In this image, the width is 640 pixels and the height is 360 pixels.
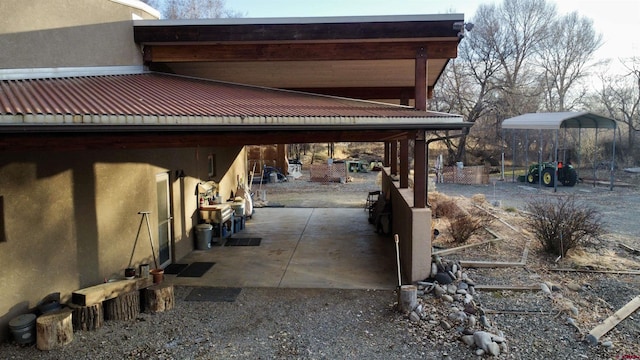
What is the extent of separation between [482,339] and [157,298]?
174 inches

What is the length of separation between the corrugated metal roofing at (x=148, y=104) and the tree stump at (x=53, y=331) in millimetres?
2423

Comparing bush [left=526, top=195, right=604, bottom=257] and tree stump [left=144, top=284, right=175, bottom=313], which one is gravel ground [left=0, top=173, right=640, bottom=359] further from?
bush [left=526, top=195, right=604, bottom=257]

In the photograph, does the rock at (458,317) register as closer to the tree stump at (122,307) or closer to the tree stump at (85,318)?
the tree stump at (122,307)

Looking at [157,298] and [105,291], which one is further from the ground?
[105,291]

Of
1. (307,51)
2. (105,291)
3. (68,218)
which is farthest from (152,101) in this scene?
(307,51)

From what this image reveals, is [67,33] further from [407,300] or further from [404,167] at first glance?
[404,167]

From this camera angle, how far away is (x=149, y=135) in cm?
531

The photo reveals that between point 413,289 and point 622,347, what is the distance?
8.22ft

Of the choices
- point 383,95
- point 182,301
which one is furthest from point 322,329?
point 383,95

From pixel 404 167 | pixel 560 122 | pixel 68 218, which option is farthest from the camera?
pixel 560 122

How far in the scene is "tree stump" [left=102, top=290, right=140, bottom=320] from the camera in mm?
5988

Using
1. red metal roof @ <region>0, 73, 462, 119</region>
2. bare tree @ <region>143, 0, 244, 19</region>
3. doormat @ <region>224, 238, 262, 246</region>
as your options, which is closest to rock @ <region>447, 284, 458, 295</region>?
red metal roof @ <region>0, 73, 462, 119</region>

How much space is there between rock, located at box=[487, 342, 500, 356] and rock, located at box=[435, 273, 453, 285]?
1978 mm

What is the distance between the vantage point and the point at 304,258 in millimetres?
9203
